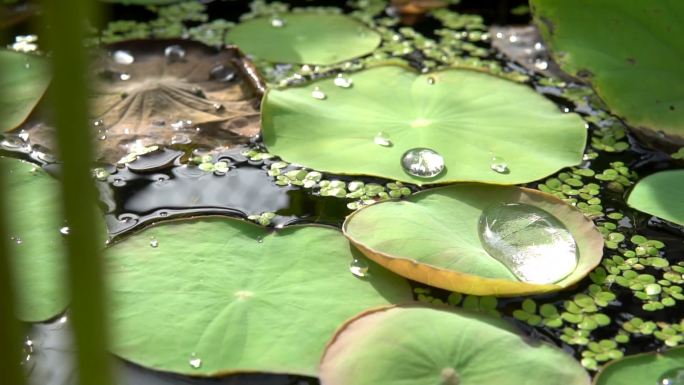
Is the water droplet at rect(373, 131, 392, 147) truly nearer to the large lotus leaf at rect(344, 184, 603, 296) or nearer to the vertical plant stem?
the large lotus leaf at rect(344, 184, 603, 296)

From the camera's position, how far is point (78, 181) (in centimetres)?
46

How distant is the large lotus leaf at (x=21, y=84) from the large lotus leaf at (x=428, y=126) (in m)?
0.46

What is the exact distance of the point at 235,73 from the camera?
174 centimetres

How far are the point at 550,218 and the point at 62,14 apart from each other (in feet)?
3.21

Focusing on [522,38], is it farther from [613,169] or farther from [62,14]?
[62,14]

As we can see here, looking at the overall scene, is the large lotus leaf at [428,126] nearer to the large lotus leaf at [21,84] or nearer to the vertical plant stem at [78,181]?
the large lotus leaf at [21,84]

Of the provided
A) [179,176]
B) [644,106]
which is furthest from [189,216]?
[644,106]

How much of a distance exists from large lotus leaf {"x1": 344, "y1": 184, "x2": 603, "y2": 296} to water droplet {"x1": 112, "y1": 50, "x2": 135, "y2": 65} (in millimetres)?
778

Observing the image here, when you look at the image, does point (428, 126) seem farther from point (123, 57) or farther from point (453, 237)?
point (123, 57)

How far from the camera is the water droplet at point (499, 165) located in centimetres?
140

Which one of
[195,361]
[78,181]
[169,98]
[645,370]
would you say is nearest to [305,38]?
[169,98]

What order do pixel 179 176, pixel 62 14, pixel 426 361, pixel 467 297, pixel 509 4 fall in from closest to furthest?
pixel 62 14, pixel 426 361, pixel 467 297, pixel 179 176, pixel 509 4

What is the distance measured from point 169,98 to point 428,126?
0.53m

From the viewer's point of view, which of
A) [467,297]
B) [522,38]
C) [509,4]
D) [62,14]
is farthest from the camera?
[509,4]
